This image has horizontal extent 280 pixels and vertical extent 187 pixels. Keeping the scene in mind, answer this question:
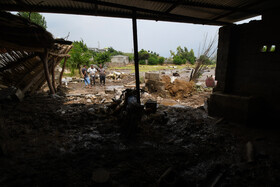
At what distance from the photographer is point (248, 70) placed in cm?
343

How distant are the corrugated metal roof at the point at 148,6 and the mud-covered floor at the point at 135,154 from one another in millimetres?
2835

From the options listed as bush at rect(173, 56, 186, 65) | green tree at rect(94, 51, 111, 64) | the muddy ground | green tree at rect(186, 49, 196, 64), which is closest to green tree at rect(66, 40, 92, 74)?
green tree at rect(94, 51, 111, 64)

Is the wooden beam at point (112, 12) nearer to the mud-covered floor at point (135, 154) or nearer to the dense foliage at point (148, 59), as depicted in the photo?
the mud-covered floor at point (135, 154)

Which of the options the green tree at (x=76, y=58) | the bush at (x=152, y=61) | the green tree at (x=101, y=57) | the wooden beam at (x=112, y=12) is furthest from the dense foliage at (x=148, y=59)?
the wooden beam at (x=112, y=12)

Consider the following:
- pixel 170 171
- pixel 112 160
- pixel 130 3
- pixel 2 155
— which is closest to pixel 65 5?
pixel 130 3

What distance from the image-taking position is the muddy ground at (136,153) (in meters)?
1.83

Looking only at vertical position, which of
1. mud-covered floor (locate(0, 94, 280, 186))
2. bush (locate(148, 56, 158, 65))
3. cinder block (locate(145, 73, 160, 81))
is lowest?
mud-covered floor (locate(0, 94, 280, 186))

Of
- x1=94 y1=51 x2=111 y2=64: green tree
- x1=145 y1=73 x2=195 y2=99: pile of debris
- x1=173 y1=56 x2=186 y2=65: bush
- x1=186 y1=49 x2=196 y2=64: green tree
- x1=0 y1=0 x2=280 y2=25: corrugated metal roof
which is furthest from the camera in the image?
x1=186 y1=49 x2=196 y2=64: green tree

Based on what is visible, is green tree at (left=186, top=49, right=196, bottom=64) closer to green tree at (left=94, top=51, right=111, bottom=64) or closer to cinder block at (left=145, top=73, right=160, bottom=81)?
green tree at (left=94, top=51, right=111, bottom=64)

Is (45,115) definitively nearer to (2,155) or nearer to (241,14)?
(2,155)

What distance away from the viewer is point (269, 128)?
3.08 m

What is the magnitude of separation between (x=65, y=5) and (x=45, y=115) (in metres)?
3.13

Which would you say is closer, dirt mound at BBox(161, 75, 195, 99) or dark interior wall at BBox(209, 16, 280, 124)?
dark interior wall at BBox(209, 16, 280, 124)

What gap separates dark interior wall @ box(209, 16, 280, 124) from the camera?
2992 mm
